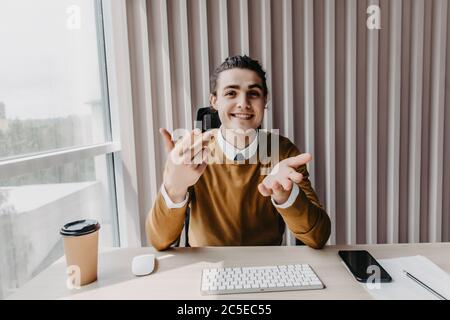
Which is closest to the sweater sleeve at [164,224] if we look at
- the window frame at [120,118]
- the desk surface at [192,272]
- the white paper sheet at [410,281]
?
the desk surface at [192,272]

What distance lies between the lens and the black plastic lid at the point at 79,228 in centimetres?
77

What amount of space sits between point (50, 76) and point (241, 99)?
0.78 m

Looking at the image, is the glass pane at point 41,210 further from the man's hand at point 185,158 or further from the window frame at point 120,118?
the man's hand at point 185,158

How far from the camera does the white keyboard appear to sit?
748 millimetres

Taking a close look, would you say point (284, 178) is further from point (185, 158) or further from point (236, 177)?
point (236, 177)

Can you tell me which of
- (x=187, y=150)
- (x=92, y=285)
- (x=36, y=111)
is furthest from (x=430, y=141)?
(x=36, y=111)

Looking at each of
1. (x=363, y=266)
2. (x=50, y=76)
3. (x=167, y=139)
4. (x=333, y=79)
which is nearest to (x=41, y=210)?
(x=50, y=76)

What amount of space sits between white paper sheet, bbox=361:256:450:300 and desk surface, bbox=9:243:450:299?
32 millimetres

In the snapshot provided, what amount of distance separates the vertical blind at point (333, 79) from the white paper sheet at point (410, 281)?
2.70ft

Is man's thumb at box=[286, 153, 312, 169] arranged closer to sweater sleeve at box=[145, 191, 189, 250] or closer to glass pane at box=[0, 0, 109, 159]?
sweater sleeve at box=[145, 191, 189, 250]

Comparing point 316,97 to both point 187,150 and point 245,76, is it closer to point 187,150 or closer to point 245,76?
point 245,76

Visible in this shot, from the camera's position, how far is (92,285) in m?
0.81

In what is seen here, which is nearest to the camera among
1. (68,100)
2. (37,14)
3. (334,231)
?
(37,14)
